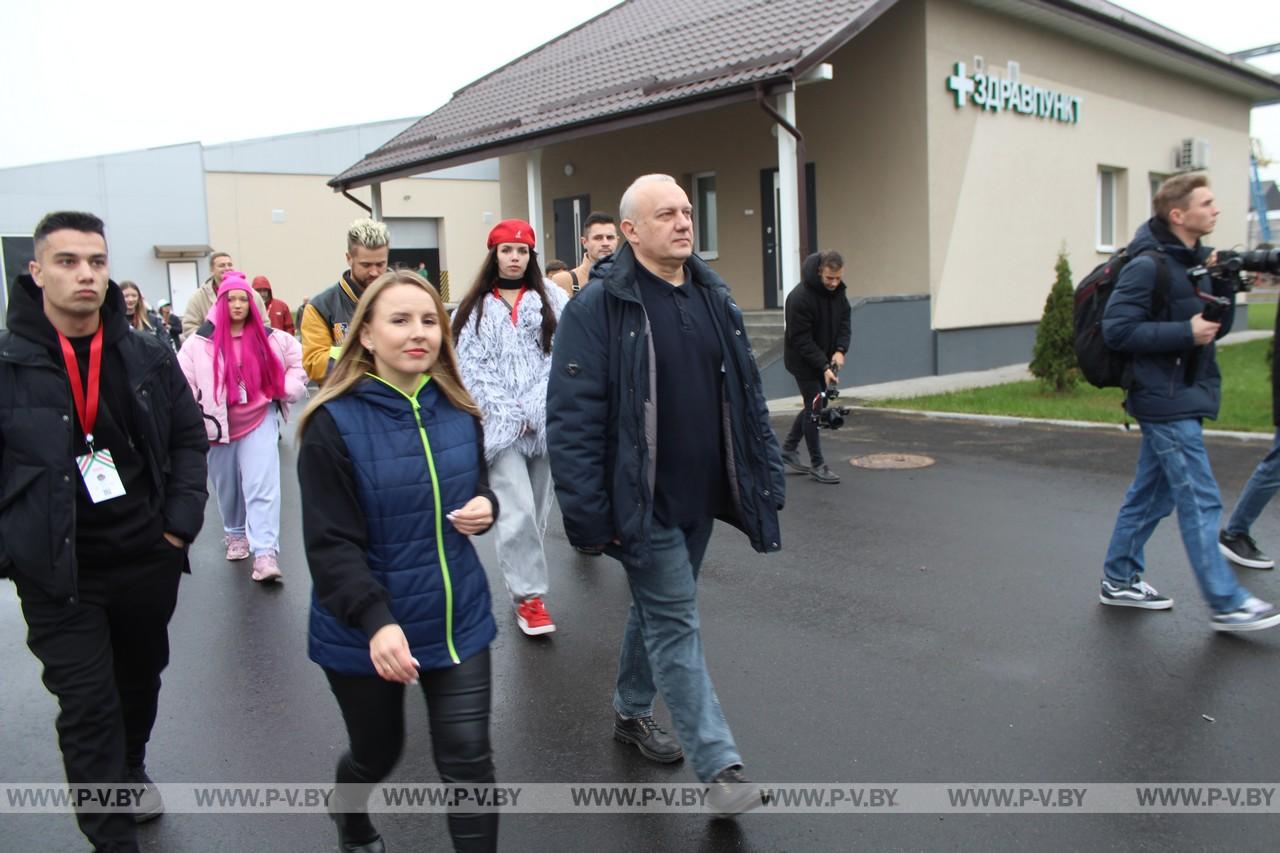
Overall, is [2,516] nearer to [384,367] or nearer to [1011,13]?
[384,367]

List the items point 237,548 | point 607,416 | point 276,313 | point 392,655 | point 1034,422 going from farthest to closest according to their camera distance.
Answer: point 276,313
point 1034,422
point 237,548
point 607,416
point 392,655

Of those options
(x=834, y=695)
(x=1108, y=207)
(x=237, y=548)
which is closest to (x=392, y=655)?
(x=834, y=695)

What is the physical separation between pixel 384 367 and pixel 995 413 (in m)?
9.97

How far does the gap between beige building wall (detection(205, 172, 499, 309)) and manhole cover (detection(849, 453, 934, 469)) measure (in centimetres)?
2553

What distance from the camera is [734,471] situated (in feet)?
11.0

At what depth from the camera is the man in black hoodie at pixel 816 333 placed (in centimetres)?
831

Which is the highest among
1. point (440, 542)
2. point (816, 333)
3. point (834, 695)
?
point (816, 333)

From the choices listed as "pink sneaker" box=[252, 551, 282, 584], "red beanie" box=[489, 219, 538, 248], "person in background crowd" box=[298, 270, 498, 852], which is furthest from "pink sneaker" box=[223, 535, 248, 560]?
"person in background crowd" box=[298, 270, 498, 852]

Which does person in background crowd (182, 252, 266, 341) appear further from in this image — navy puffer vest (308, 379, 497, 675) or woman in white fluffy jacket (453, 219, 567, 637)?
navy puffer vest (308, 379, 497, 675)

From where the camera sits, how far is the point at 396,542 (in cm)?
264

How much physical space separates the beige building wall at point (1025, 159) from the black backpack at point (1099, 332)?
10.9 meters

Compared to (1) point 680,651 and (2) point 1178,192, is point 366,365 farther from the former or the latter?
(2) point 1178,192

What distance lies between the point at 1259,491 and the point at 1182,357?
4.52 ft

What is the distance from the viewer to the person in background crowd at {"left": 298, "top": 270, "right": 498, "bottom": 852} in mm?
2559
